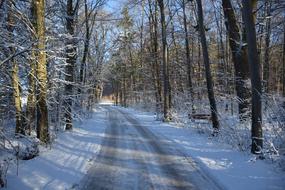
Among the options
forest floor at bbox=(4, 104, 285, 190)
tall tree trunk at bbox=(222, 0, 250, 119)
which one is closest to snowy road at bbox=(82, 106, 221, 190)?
forest floor at bbox=(4, 104, 285, 190)

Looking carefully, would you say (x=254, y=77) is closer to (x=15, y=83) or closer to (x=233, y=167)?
(x=233, y=167)

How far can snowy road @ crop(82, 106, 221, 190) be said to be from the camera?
26.8ft

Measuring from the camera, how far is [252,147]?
10641 mm

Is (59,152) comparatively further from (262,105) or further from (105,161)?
(262,105)

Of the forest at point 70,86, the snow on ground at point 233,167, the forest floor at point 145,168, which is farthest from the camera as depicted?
the forest at point 70,86

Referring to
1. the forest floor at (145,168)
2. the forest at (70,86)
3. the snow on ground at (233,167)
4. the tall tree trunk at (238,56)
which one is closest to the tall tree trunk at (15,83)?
the forest at (70,86)

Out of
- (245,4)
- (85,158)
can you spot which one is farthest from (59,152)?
(245,4)

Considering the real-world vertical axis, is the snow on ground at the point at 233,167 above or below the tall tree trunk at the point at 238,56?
below

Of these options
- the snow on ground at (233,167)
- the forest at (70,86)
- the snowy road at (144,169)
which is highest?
the forest at (70,86)

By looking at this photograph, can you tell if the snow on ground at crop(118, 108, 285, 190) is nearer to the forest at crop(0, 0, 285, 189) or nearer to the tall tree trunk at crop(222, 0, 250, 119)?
the forest at crop(0, 0, 285, 189)

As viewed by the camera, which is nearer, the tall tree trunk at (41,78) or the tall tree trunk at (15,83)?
the tall tree trunk at (15,83)

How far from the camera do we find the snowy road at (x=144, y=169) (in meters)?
8.17

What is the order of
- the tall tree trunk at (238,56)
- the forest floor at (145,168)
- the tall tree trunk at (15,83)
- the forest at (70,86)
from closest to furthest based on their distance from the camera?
1. the forest floor at (145,168)
2. the forest at (70,86)
3. the tall tree trunk at (15,83)
4. the tall tree trunk at (238,56)

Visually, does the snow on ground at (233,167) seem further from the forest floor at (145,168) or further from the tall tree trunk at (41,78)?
the tall tree trunk at (41,78)
